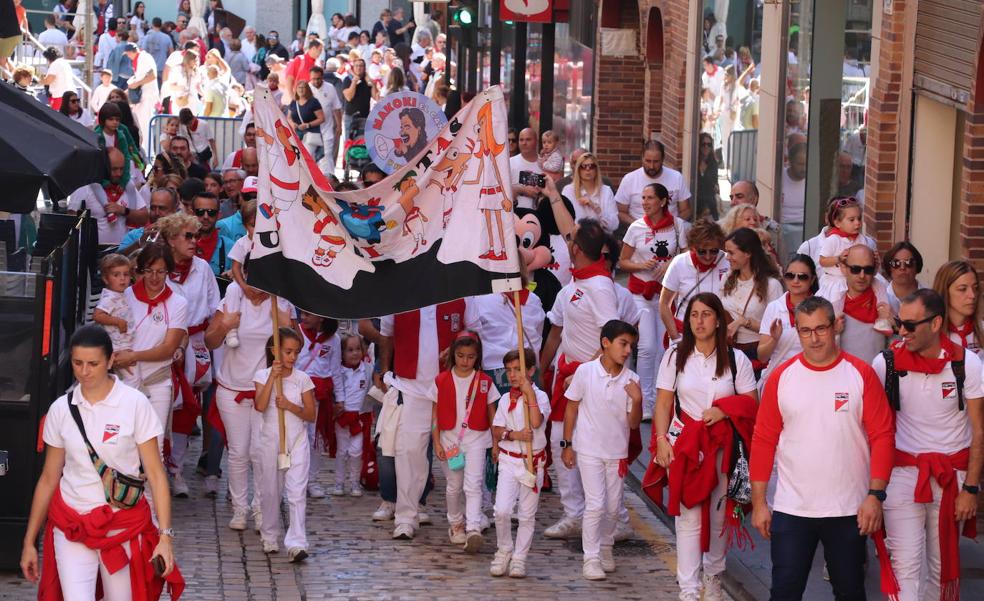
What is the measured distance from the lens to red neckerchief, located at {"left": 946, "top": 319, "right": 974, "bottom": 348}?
8.66 m

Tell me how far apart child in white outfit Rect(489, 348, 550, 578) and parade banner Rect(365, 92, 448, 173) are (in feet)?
12.8

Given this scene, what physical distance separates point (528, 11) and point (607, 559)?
10568mm

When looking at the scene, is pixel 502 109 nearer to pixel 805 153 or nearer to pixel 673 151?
pixel 805 153

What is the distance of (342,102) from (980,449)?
22702mm

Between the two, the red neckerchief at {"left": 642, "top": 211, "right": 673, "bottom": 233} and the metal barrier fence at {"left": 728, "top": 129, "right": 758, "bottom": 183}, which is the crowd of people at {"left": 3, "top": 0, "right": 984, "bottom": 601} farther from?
the metal barrier fence at {"left": 728, "top": 129, "right": 758, "bottom": 183}

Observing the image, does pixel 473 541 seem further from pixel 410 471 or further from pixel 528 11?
pixel 528 11

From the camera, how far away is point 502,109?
400 inches

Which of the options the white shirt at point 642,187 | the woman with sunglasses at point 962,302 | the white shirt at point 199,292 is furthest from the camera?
the white shirt at point 642,187

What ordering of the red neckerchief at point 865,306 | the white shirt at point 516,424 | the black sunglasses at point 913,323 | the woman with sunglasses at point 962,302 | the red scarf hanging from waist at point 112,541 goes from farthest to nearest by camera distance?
the red neckerchief at point 865,306, the white shirt at point 516,424, the woman with sunglasses at point 962,302, the black sunglasses at point 913,323, the red scarf hanging from waist at point 112,541

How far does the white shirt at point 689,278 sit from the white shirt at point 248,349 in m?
2.73

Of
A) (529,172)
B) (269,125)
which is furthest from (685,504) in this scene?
(529,172)

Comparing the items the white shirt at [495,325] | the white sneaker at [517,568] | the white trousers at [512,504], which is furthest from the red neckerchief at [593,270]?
the white sneaker at [517,568]

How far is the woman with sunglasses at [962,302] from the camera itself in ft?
28.3

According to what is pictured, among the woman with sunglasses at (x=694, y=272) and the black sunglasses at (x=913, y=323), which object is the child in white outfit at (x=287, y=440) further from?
the black sunglasses at (x=913, y=323)
